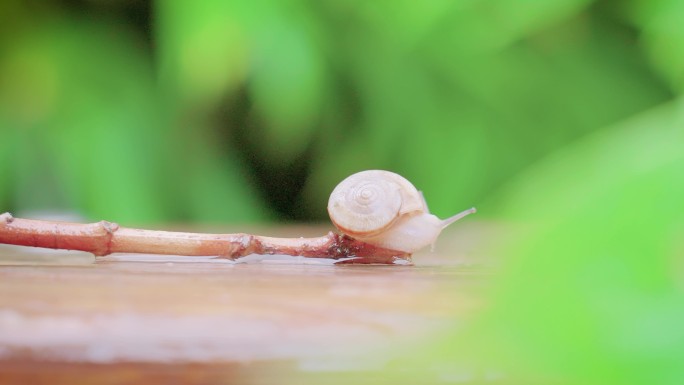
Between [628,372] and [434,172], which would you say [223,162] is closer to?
[434,172]

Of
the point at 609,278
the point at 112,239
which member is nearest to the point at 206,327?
the point at 609,278

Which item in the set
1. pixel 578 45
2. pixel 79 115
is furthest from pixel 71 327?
pixel 578 45

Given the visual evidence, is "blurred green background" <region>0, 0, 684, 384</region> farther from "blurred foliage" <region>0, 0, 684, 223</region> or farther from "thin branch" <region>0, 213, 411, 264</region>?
"thin branch" <region>0, 213, 411, 264</region>

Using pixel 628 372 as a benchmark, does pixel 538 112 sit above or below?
above

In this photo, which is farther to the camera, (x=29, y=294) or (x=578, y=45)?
(x=578, y=45)

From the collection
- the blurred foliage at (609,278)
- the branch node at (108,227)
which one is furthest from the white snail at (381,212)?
the blurred foliage at (609,278)

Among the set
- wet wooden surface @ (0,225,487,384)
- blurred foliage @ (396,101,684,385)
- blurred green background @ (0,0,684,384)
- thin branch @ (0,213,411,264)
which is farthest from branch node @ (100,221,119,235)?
blurred foliage @ (396,101,684,385)

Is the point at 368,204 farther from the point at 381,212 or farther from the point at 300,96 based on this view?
the point at 300,96

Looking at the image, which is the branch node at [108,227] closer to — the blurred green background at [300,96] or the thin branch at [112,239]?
the thin branch at [112,239]
